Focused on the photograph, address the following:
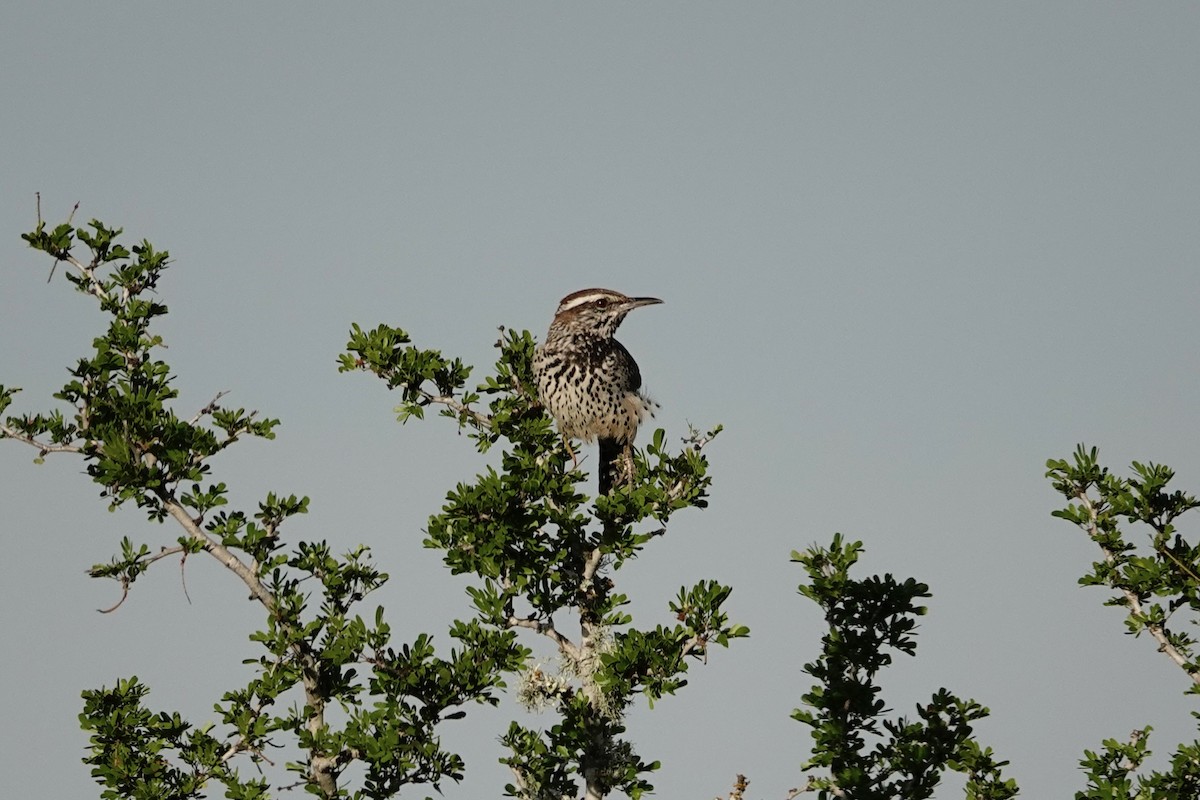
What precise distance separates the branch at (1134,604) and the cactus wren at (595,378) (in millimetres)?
3625

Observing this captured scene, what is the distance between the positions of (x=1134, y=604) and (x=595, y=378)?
462cm

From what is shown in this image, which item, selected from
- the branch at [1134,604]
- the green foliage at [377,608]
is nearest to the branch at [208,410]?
the green foliage at [377,608]

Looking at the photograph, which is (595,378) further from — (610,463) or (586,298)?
(586,298)

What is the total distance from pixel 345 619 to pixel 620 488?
208 centimetres

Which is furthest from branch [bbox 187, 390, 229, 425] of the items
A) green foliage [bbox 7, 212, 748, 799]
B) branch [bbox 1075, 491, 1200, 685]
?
branch [bbox 1075, 491, 1200, 685]

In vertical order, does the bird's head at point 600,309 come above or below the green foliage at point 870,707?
above

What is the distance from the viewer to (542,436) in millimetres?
10398

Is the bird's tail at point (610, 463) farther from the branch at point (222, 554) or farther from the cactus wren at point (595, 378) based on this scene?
the branch at point (222, 554)

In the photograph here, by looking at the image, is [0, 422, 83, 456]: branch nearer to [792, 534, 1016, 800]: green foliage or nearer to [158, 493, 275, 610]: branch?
[158, 493, 275, 610]: branch

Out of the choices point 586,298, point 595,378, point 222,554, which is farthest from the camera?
point 586,298

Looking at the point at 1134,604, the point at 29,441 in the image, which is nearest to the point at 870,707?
the point at 1134,604

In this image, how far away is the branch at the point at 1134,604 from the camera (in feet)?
31.7

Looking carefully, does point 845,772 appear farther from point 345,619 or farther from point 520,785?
point 345,619

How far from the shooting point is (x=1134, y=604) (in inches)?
389
